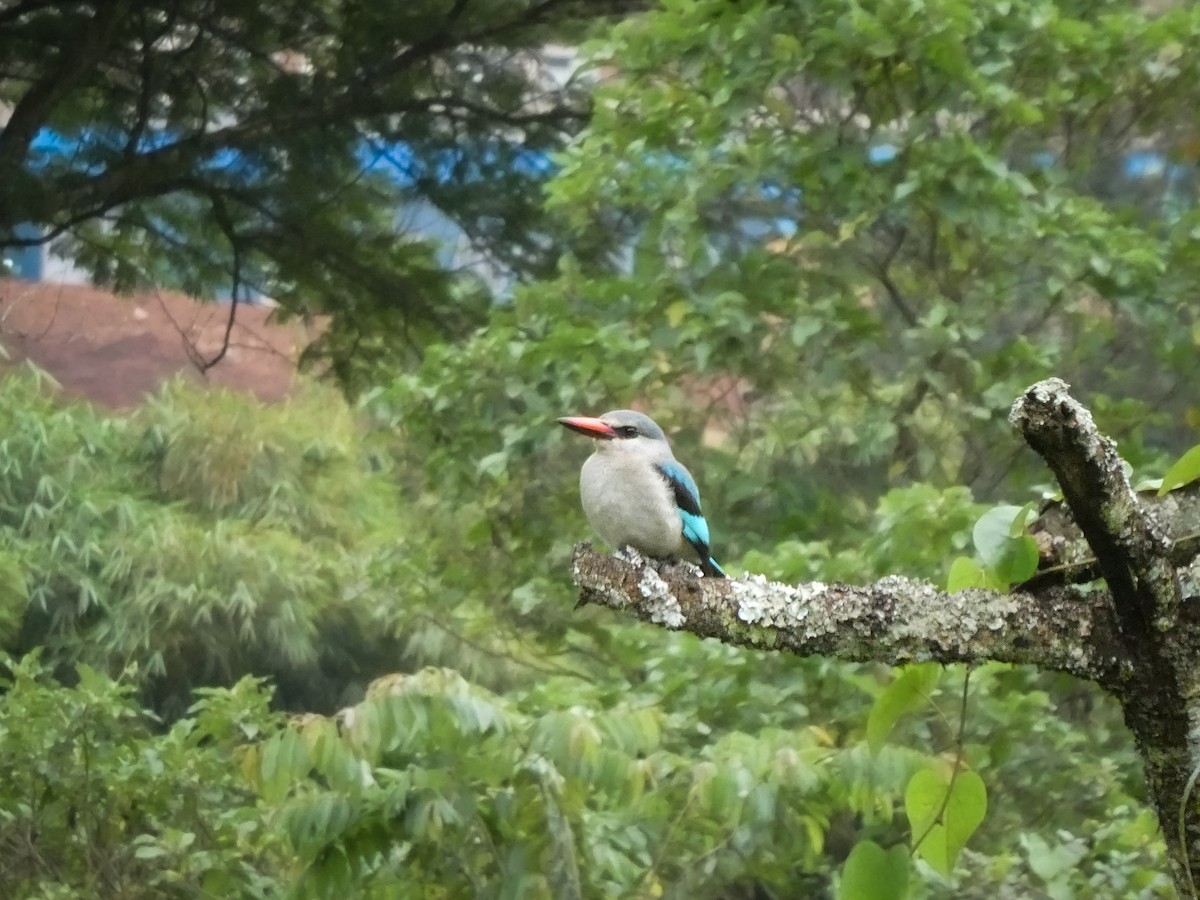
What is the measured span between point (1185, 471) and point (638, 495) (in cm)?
60

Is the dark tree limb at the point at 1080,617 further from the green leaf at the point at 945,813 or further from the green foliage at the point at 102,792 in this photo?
the green foliage at the point at 102,792

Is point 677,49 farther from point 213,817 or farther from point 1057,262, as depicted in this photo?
point 213,817

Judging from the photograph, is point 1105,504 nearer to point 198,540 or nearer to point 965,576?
point 965,576

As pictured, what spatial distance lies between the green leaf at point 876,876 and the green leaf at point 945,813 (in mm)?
29

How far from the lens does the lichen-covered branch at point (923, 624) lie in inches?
30.7

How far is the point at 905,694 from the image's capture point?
0.87 meters

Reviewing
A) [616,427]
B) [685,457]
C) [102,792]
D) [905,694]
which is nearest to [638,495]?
[616,427]

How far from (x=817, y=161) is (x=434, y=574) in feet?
3.54

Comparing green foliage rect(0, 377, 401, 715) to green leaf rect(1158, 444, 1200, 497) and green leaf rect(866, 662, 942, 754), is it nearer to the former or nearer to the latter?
green leaf rect(866, 662, 942, 754)

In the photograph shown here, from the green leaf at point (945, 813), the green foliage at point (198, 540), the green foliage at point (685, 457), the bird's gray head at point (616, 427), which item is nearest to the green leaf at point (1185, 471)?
the green leaf at point (945, 813)

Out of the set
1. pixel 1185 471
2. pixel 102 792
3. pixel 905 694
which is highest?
pixel 1185 471

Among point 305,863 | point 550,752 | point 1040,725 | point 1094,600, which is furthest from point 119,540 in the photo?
point 1094,600

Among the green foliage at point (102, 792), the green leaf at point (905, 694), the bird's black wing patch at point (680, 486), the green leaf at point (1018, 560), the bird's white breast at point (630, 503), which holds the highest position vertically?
the bird's black wing patch at point (680, 486)

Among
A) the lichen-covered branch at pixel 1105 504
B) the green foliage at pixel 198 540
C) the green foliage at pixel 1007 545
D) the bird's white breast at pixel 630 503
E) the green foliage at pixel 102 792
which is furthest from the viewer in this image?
the green foliage at pixel 198 540
